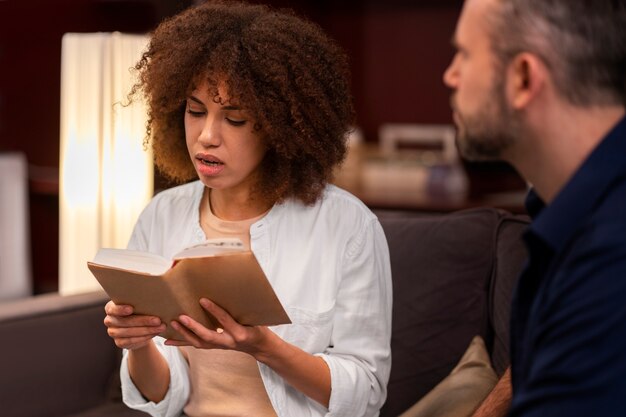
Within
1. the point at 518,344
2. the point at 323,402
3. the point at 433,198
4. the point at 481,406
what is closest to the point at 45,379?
the point at 323,402

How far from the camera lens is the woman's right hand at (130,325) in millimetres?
1472

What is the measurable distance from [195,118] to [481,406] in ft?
2.25

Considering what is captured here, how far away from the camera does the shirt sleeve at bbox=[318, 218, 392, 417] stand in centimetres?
164

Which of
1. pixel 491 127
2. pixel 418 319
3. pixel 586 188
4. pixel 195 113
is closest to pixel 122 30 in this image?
pixel 418 319

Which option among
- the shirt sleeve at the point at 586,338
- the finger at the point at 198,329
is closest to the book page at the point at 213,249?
the finger at the point at 198,329

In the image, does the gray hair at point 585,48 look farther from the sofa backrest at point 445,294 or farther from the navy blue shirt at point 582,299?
the sofa backrest at point 445,294

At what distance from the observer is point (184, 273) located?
→ 1.38 m

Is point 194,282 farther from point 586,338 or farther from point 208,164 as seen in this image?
point 586,338

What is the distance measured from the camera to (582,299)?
101 cm

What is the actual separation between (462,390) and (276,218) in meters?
0.47

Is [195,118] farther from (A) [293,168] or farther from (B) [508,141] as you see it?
(B) [508,141]

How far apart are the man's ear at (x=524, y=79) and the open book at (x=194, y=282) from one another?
1.40 feet

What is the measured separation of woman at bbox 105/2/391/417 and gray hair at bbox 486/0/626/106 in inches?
25.0

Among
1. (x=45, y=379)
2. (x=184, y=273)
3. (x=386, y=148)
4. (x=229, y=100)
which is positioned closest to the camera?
(x=184, y=273)
